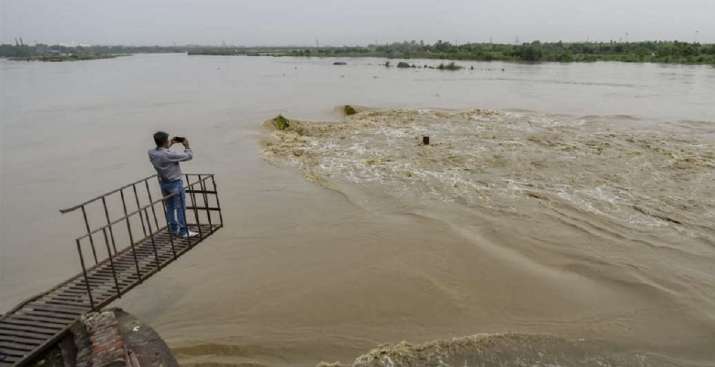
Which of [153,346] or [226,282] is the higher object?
[153,346]

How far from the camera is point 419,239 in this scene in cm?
819

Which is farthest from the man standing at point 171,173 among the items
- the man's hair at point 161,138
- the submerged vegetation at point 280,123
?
the submerged vegetation at point 280,123

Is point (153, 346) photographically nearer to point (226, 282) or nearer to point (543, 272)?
point (226, 282)

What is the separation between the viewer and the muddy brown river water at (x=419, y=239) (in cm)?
546

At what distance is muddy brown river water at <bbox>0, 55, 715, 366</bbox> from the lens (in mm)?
5461

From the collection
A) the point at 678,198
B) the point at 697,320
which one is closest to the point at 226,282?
the point at 697,320

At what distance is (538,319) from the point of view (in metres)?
5.66

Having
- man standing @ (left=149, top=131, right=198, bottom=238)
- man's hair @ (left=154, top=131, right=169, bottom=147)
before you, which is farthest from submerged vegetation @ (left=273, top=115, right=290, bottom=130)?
man's hair @ (left=154, top=131, right=169, bottom=147)

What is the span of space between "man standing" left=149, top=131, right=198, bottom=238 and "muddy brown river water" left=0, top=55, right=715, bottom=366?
3.79 ft

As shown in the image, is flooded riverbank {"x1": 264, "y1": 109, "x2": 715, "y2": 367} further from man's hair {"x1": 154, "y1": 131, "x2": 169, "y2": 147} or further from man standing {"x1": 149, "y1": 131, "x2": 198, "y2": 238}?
man's hair {"x1": 154, "y1": 131, "x2": 169, "y2": 147}

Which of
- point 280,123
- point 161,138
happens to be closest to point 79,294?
point 161,138

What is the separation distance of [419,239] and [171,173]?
4555 mm

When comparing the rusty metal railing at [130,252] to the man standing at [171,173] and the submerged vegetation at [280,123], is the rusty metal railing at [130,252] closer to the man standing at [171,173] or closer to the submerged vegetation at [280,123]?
the man standing at [171,173]

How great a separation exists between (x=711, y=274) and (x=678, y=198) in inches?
147
